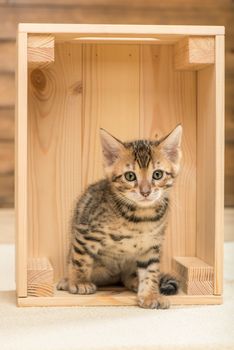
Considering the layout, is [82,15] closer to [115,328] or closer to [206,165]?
[206,165]

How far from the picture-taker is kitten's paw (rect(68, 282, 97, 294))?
181 cm

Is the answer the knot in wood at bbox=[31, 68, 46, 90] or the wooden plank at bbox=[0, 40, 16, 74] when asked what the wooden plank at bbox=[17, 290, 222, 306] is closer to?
the knot in wood at bbox=[31, 68, 46, 90]

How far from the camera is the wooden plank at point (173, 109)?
2.02 metres

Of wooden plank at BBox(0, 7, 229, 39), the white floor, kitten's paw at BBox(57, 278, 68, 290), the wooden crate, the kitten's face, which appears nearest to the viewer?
the white floor

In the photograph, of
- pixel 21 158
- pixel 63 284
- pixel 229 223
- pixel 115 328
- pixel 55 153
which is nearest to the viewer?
pixel 115 328

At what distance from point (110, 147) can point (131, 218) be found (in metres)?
0.18

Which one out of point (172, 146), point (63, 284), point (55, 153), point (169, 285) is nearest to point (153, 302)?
point (169, 285)

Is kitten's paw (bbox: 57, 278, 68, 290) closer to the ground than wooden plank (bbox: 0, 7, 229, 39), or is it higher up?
closer to the ground

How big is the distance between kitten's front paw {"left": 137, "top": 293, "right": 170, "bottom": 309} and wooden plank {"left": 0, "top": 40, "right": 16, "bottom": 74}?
1385 mm

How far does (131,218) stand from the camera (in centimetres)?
177

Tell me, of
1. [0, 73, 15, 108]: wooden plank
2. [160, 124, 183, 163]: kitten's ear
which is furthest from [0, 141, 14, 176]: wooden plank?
[160, 124, 183, 163]: kitten's ear

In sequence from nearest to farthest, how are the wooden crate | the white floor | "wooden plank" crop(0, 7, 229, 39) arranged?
the white floor → the wooden crate → "wooden plank" crop(0, 7, 229, 39)

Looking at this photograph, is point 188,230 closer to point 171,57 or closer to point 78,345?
→ point 171,57

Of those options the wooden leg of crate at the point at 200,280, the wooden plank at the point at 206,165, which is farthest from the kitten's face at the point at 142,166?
the wooden leg of crate at the point at 200,280
